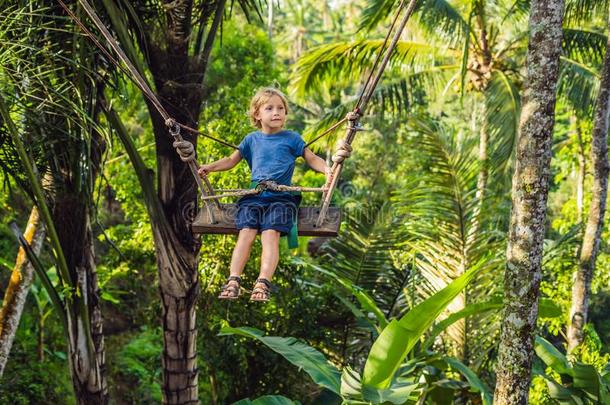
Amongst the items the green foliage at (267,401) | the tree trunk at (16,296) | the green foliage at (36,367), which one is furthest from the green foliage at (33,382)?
the green foliage at (267,401)

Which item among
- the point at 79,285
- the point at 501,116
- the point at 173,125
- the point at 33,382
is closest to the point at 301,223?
the point at 173,125

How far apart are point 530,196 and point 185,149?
2173 millimetres

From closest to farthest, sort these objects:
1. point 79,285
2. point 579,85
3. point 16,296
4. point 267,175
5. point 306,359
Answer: point 267,175 → point 306,359 → point 79,285 → point 16,296 → point 579,85

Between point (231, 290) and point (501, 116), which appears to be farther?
point (501, 116)

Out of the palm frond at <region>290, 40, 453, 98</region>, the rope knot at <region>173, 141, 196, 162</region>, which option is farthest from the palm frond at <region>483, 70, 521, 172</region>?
the rope knot at <region>173, 141, 196, 162</region>

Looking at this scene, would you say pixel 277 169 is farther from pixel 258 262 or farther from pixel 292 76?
pixel 292 76

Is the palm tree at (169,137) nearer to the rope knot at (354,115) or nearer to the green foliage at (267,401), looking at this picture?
the green foliage at (267,401)

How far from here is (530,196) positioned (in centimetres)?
497

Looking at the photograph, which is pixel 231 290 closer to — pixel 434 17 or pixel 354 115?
pixel 354 115

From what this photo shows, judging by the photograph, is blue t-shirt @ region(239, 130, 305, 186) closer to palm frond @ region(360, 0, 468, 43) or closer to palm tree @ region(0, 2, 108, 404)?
palm tree @ region(0, 2, 108, 404)

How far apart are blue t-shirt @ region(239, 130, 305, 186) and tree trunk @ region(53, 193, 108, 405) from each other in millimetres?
2012

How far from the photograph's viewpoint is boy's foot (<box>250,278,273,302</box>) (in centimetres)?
381

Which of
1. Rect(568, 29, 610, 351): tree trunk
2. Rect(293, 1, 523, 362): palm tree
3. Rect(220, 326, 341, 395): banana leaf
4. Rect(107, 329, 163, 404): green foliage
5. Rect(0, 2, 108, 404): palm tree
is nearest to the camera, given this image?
Result: Rect(0, 2, 108, 404): palm tree

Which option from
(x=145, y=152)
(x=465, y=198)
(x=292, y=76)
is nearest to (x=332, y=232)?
(x=465, y=198)
